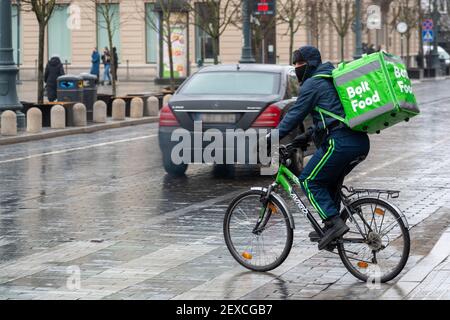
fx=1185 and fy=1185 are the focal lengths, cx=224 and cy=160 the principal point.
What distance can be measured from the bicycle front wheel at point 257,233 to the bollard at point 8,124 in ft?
48.2

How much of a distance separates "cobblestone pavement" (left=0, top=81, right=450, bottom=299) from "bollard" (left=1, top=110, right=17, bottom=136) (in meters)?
3.04

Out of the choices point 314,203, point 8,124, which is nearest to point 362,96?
point 314,203

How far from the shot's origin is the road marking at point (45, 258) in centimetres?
887

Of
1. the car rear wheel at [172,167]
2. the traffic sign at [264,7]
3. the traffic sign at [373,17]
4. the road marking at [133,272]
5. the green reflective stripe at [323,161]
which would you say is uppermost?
the traffic sign at [373,17]

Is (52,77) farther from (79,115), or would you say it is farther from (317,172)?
(317,172)

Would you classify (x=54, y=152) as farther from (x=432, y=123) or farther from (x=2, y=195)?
(x=432, y=123)

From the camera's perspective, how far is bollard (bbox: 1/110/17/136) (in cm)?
2309

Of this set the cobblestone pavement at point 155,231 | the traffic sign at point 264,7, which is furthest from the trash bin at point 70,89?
the traffic sign at point 264,7

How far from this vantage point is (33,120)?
24047 mm

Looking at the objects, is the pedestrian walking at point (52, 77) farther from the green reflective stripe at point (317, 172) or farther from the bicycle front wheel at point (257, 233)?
the green reflective stripe at point (317, 172)

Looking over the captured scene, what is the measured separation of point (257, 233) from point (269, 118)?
636 cm

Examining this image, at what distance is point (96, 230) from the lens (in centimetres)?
1112
